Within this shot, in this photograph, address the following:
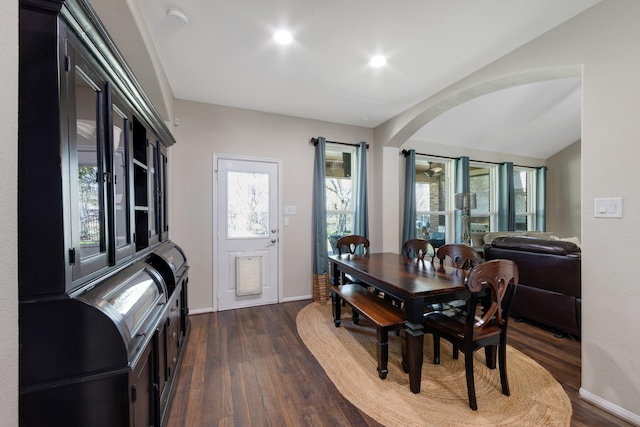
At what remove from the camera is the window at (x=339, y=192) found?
421 centimetres

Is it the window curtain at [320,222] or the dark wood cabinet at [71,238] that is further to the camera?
the window curtain at [320,222]

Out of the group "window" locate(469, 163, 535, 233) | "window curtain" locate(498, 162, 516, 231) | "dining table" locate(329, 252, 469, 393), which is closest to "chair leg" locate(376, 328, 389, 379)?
"dining table" locate(329, 252, 469, 393)

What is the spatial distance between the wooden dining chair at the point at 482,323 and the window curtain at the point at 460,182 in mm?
3230

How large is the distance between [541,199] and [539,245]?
13.6 ft

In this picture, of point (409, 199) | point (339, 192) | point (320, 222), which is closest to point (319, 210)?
point (320, 222)

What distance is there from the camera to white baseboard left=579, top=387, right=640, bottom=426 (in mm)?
1606

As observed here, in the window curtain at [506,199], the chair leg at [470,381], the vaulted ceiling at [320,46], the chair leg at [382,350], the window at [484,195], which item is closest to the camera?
the chair leg at [470,381]

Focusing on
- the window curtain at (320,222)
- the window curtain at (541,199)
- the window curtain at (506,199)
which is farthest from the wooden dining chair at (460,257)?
the window curtain at (541,199)

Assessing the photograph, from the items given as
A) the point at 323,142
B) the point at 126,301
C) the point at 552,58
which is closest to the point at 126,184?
the point at 126,301

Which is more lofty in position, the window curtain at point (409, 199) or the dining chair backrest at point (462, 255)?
the window curtain at point (409, 199)

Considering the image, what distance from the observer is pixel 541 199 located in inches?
235

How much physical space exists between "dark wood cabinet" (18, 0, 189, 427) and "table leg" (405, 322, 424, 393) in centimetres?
157

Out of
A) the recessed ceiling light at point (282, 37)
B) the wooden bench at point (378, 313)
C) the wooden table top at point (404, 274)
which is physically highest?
the recessed ceiling light at point (282, 37)

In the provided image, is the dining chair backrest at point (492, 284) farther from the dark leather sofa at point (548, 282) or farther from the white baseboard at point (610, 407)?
the dark leather sofa at point (548, 282)
